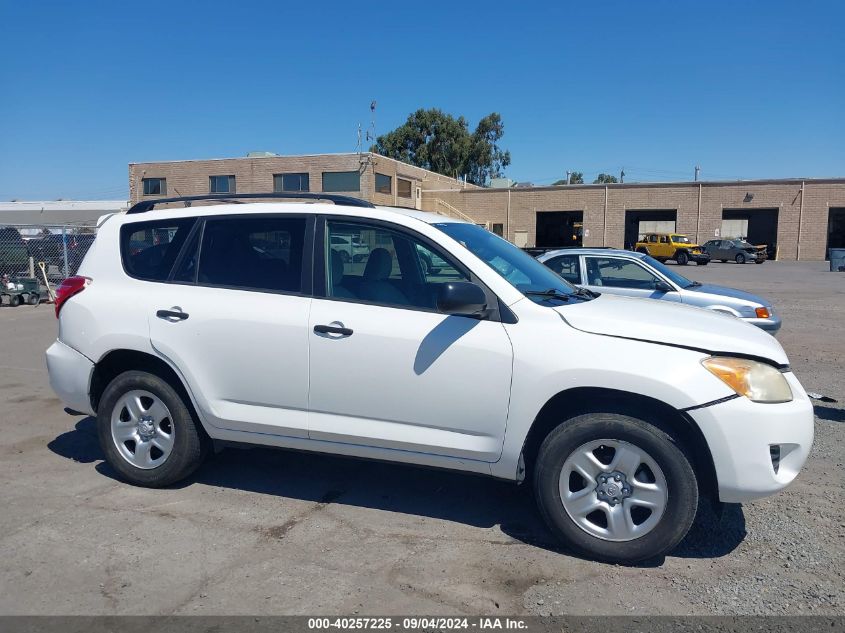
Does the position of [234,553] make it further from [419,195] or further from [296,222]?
[419,195]

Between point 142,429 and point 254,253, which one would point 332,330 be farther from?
point 142,429

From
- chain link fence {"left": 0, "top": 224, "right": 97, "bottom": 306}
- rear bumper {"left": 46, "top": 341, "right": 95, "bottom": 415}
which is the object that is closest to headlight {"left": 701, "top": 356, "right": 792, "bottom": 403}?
rear bumper {"left": 46, "top": 341, "right": 95, "bottom": 415}

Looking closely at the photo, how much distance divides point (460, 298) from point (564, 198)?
48.7m

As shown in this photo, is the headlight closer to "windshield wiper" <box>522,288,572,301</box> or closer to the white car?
the white car

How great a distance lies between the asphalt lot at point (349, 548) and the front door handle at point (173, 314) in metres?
1.23

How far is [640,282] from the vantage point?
9.88 m

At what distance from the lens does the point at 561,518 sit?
152 inches

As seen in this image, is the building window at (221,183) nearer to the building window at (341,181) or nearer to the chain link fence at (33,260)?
the building window at (341,181)

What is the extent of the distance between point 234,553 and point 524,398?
1853 millimetres

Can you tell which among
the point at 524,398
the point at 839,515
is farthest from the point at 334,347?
the point at 839,515

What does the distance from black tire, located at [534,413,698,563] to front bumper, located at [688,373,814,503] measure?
18cm

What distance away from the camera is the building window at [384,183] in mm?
41963

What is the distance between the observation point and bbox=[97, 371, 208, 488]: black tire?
470 cm

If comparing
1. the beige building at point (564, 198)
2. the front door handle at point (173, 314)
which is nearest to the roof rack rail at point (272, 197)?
the front door handle at point (173, 314)
